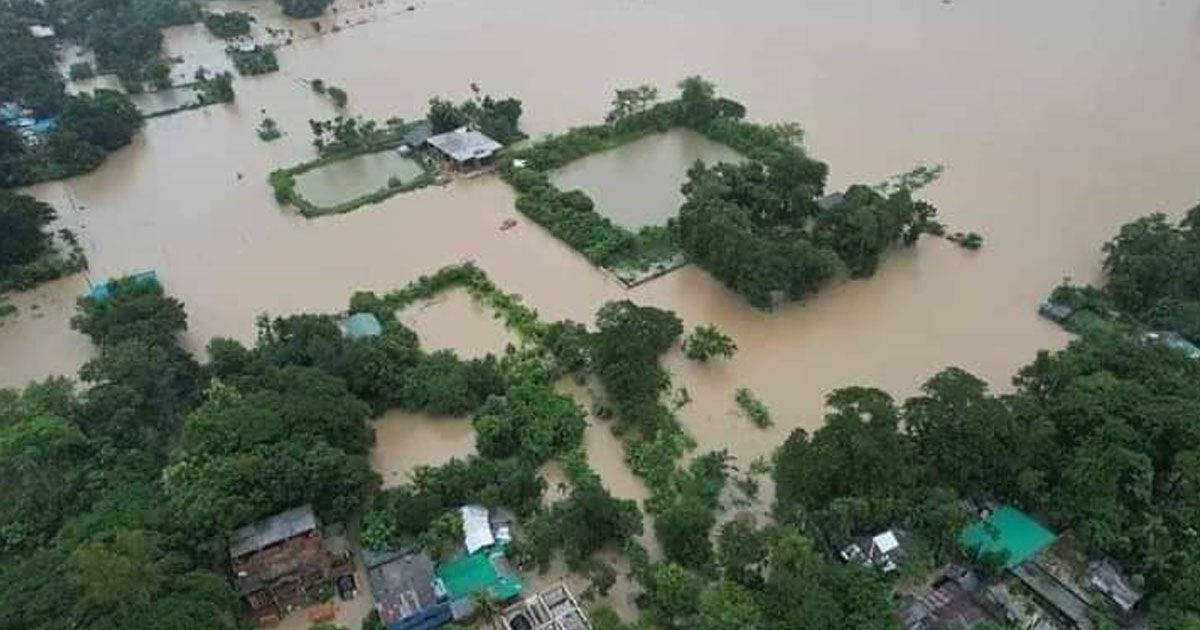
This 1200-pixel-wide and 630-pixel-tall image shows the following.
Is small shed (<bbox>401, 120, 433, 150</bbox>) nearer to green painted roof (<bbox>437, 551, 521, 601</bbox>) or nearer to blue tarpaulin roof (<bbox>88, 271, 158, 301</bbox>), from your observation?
blue tarpaulin roof (<bbox>88, 271, 158, 301</bbox>)

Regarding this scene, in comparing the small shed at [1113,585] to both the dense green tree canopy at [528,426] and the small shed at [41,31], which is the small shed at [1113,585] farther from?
the small shed at [41,31]

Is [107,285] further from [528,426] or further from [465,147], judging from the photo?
[528,426]

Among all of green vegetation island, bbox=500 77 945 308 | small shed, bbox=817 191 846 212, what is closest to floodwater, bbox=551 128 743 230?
green vegetation island, bbox=500 77 945 308

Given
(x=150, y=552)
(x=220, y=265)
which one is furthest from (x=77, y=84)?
(x=150, y=552)

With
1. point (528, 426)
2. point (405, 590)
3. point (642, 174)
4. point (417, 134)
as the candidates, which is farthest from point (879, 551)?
point (417, 134)

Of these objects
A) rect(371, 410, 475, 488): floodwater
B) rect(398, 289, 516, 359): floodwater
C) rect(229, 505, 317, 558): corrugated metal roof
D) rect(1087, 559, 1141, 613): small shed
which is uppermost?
rect(1087, 559, 1141, 613): small shed

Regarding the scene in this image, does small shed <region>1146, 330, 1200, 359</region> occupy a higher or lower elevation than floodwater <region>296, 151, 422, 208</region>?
higher

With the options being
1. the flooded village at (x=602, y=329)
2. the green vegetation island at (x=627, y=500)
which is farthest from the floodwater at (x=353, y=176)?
the green vegetation island at (x=627, y=500)
